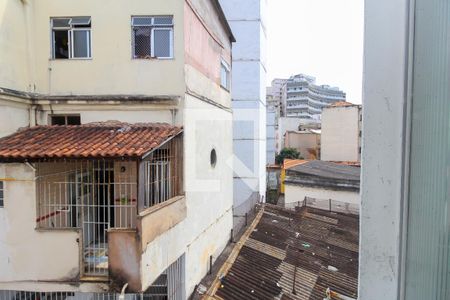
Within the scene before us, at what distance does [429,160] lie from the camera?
56.4 inches

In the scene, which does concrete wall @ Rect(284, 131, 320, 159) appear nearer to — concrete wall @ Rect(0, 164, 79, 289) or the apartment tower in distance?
the apartment tower in distance

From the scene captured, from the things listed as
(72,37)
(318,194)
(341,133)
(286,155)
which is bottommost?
(318,194)

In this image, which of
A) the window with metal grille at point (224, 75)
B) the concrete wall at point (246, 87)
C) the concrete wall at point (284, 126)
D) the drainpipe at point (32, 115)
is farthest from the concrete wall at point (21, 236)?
the concrete wall at point (284, 126)

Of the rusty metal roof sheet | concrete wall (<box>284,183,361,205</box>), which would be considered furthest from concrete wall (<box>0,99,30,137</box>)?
concrete wall (<box>284,183,361,205</box>)

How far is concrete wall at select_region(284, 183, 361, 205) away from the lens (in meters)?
20.3

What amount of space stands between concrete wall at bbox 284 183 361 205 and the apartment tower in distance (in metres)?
13.7

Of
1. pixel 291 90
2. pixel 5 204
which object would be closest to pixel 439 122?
pixel 5 204

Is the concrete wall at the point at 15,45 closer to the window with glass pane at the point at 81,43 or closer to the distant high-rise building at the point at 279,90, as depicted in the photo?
the window with glass pane at the point at 81,43

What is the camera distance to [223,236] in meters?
11.6

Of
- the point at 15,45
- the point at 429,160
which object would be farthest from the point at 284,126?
the point at 429,160

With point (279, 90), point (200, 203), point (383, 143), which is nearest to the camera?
point (383, 143)

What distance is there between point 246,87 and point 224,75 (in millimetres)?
9595

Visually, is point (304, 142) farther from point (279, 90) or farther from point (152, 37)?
point (152, 37)

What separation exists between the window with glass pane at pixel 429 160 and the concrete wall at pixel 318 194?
19.0 meters
